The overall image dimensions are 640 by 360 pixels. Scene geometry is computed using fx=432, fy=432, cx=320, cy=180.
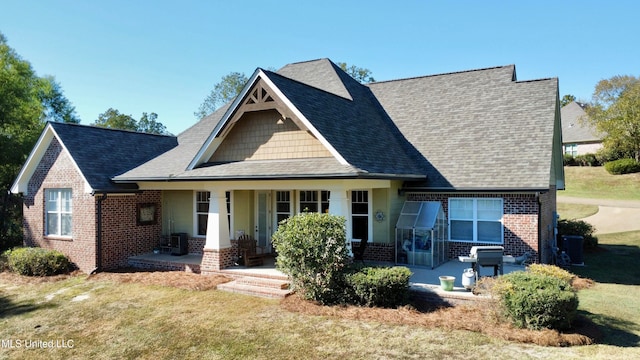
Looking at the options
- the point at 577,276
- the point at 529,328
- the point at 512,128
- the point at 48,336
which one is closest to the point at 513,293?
the point at 529,328

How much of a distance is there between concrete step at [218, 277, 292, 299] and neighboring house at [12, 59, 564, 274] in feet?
5.29

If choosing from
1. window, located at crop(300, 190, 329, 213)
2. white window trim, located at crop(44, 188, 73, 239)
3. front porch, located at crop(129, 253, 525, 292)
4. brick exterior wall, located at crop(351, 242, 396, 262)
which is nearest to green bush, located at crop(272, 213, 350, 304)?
front porch, located at crop(129, 253, 525, 292)

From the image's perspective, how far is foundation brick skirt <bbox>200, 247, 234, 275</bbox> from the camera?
13.6m

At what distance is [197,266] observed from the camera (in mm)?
14422

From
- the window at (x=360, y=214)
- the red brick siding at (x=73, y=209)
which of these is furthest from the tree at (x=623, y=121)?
the red brick siding at (x=73, y=209)

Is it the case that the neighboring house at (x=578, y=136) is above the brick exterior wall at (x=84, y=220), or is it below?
above

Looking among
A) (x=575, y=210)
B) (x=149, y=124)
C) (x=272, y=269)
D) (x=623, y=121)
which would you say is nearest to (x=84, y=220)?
(x=272, y=269)

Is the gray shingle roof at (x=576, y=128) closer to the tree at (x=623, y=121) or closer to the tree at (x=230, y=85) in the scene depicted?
the tree at (x=623, y=121)

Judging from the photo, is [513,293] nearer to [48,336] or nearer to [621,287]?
[621,287]

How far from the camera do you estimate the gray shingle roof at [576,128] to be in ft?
160

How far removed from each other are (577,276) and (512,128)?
527 centimetres

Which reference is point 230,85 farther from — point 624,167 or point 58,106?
point 624,167

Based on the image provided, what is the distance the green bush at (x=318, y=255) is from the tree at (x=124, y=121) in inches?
2338

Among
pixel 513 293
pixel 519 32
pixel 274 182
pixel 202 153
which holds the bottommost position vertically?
pixel 513 293
